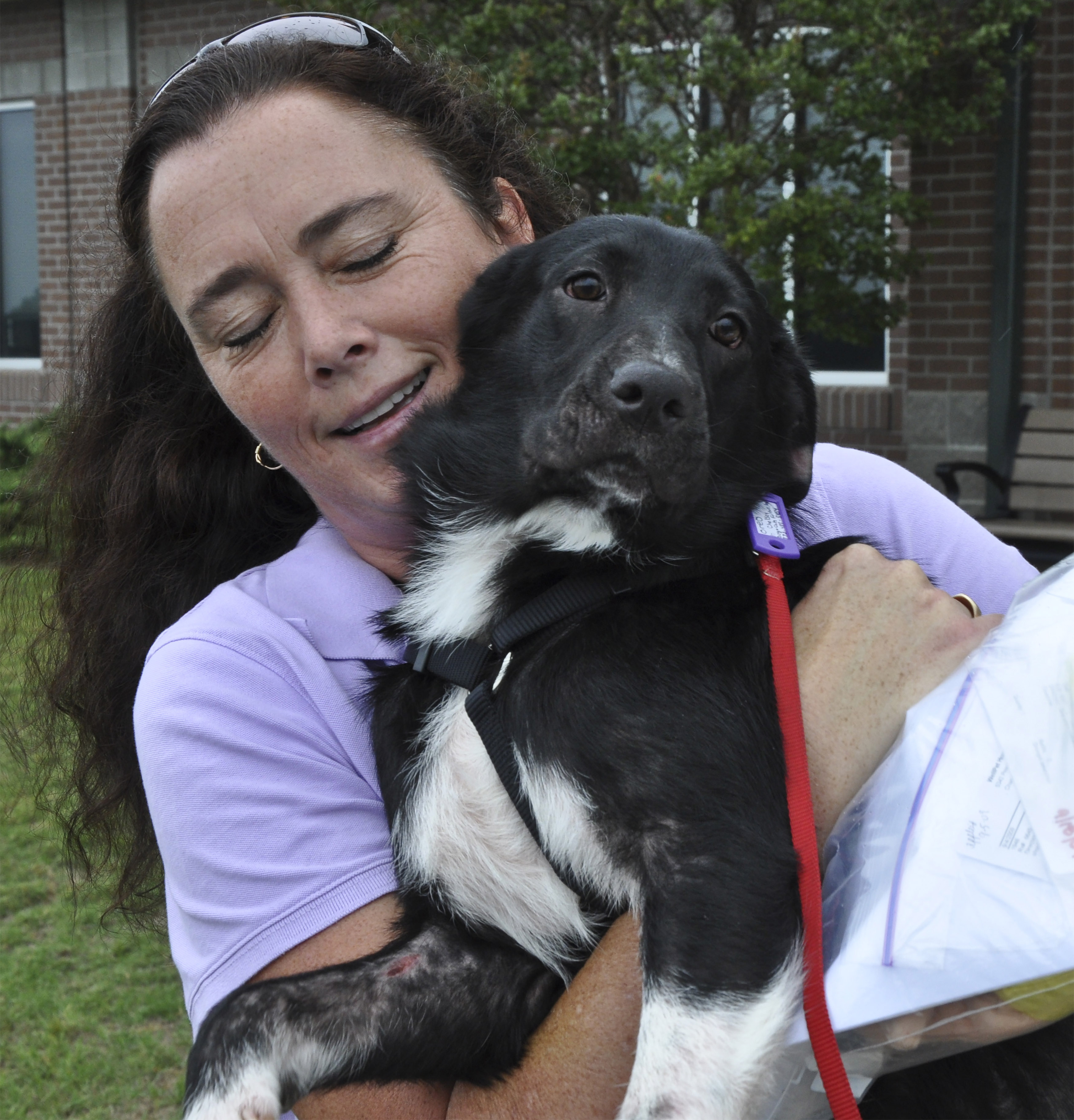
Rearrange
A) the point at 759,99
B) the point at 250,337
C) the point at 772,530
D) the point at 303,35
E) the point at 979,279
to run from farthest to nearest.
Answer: the point at 979,279
the point at 759,99
the point at 303,35
the point at 250,337
the point at 772,530

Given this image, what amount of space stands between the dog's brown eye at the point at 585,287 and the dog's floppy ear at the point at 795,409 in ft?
1.20

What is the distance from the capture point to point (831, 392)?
8.15m

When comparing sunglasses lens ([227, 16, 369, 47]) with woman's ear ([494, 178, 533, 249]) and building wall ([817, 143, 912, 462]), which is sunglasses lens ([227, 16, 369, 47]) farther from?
building wall ([817, 143, 912, 462])

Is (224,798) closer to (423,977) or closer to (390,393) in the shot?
(423,977)

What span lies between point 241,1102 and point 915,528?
147 centimetres

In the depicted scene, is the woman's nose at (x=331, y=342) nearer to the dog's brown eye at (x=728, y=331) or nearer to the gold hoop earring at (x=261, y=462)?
the gold hoop earring at (x=261, y=462)

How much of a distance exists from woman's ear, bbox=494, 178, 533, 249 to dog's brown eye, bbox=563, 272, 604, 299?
309mm

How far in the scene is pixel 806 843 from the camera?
1.38 m

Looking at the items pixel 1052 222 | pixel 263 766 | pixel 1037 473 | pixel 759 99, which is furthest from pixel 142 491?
pixel 1052 222

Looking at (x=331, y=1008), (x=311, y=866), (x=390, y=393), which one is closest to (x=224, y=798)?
(x=311, y=866)

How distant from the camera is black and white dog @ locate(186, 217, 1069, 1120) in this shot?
1385 millimetres

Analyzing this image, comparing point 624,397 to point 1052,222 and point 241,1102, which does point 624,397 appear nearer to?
point 241,1102

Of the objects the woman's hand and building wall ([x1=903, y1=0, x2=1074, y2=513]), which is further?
building wall ([x1=903, y1=0, x2=1074, y2=513])

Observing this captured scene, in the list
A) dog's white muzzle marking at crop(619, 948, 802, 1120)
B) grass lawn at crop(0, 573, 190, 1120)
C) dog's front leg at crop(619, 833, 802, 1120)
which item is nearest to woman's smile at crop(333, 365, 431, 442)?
dog's front leg at crop(619, 833, 802, 1120)
